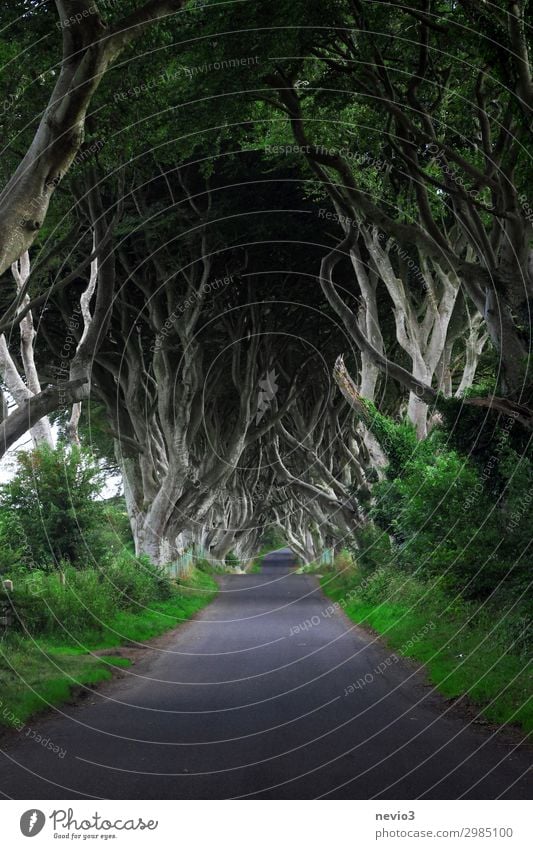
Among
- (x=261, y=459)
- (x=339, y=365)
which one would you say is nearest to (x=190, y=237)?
(x=339, y=365)

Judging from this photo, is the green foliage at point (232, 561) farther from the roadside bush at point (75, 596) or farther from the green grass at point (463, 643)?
the green grass at point (463, 643)

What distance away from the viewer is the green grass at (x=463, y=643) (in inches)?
355

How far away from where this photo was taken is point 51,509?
1897 cm

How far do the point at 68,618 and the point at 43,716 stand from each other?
5738 millimetres

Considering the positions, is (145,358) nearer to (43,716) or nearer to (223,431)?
(223,431)

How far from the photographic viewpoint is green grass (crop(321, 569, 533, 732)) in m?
9.02

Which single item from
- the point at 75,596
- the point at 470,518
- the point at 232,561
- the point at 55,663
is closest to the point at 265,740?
the point at 55,663

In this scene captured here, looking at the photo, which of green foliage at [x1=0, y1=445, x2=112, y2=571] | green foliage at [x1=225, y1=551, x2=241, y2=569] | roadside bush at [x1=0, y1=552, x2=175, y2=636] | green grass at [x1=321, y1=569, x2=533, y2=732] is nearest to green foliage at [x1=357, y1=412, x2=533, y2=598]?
green grass at [x1=321, y1=569, x2=533, y2=732]

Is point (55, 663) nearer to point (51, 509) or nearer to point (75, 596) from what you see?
point (75, 596)

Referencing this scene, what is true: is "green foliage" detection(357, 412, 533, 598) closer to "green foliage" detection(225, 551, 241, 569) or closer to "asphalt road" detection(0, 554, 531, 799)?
"asphalt road" detection(0, 554, 531, 799)

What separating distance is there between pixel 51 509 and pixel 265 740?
11648 millimetres

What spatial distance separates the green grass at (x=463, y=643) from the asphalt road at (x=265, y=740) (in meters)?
0.35

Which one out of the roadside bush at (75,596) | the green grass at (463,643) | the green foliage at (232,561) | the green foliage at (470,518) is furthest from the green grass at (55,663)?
the green foliage at (232,561)
